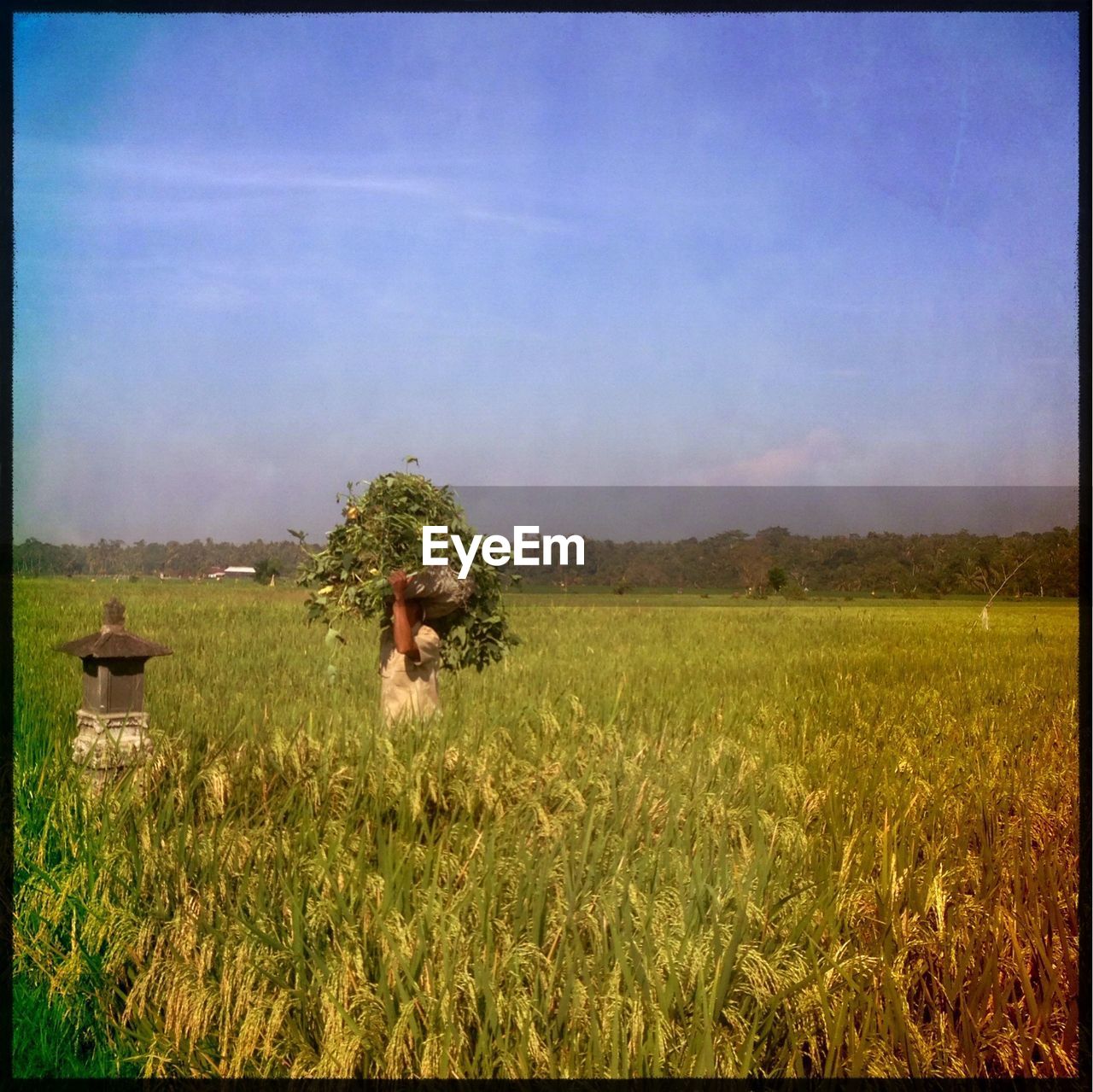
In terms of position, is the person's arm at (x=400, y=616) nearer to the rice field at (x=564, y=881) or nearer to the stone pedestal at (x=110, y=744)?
the rice field at (x=564, y=881)

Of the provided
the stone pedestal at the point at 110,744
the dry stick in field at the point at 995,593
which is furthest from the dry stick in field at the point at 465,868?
the dry stick in field at the point at 995,593

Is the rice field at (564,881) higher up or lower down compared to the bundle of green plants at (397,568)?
lower down

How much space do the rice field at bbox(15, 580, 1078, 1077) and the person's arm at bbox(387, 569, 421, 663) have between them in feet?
1.32

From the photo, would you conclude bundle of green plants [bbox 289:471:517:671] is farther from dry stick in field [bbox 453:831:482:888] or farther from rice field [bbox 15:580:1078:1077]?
dry stick in field [bbox 453:831:482:888]

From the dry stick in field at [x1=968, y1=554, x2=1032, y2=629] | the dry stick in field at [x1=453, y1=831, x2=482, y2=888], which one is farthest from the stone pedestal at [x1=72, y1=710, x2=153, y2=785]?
the dry stick in field at [x1=968, y1=554, x2=1032, y2=629]

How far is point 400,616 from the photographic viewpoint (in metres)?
4.79

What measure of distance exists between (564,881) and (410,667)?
2058 millimetres

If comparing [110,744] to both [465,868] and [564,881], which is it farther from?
[564,881]

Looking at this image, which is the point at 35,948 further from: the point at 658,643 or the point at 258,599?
the point at 258,599

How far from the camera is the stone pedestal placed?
4.04 meters

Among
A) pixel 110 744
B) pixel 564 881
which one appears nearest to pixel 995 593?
pixel 564 881

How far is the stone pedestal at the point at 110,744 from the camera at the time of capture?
4.04 meters

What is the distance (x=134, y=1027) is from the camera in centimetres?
284

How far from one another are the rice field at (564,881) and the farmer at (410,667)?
5.8 inches
